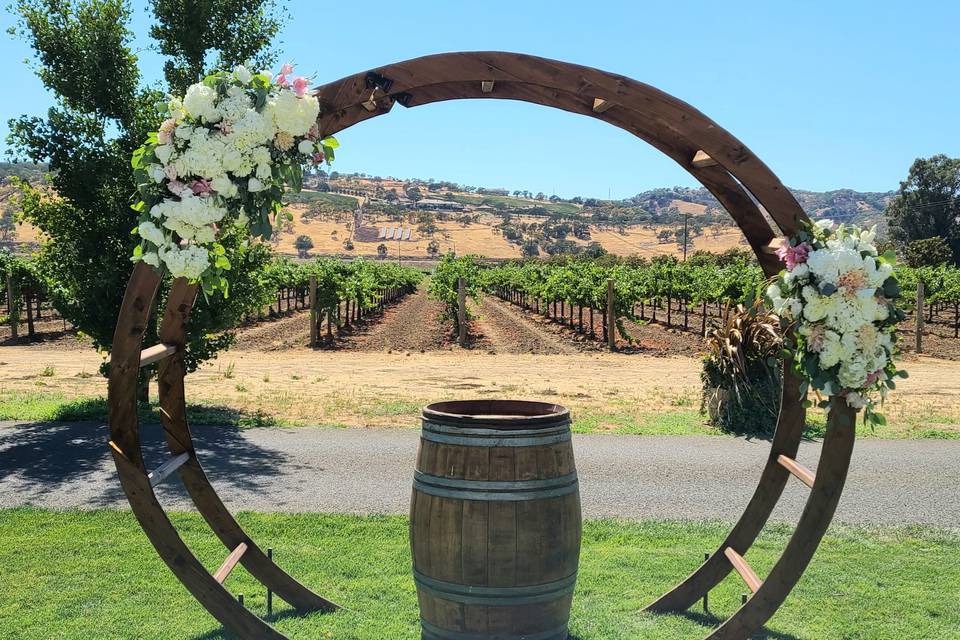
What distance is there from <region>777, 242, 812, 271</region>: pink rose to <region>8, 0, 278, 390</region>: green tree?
6924 mm

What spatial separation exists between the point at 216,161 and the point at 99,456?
→ 223 inches

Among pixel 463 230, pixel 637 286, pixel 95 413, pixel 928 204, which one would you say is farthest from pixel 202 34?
pixel 463 230

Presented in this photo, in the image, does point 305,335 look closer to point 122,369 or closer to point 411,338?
point 411,338

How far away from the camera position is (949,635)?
4180 mm

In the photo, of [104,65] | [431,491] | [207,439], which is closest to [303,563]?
[431,491]

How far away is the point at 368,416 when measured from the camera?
1056 centimetres

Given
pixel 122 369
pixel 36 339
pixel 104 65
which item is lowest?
pixel 36 339

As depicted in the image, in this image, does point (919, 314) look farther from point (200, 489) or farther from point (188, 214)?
point (188, 214)


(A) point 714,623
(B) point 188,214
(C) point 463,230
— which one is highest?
(C) point 463,230

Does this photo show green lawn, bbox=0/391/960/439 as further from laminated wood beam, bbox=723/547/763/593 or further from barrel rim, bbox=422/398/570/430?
barrel rim, bbox=422/398/570/430

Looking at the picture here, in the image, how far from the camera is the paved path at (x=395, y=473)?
661 centimetres

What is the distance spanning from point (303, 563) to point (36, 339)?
1983 cm

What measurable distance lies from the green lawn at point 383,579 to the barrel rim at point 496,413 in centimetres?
107

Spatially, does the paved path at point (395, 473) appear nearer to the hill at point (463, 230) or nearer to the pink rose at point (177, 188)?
the pink rose at point (177, 188)
